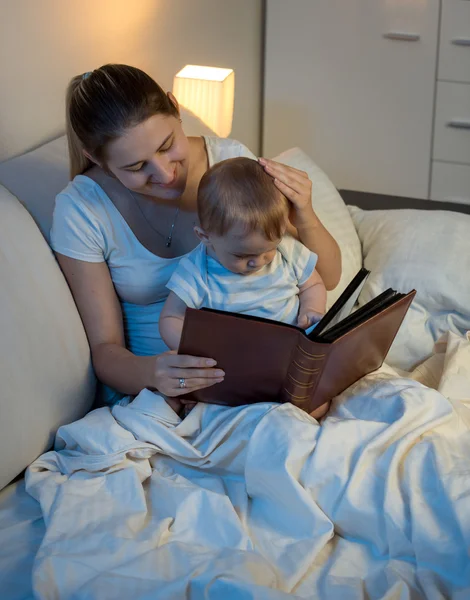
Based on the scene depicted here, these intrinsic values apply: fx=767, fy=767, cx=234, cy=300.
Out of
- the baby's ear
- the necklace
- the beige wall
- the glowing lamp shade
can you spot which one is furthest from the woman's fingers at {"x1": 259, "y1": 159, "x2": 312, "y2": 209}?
the glowing lamp shade

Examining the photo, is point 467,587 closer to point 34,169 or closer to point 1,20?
point 34,169

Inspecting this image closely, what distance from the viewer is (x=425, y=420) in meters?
1.29

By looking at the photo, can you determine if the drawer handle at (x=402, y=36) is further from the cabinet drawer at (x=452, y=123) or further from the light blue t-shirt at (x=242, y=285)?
the light blue t-shirt at (x=242, y=285)

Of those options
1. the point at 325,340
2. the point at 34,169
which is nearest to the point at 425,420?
the point at 325,340

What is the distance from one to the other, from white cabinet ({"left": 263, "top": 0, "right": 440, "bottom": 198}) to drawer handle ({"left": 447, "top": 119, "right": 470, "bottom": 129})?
0.07 m

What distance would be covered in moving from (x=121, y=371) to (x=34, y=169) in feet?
1.63

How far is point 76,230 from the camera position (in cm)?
147

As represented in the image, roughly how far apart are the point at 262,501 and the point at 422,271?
0.77 m

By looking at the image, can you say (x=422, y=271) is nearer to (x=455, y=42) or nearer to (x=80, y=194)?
A: (x=80, y=194)

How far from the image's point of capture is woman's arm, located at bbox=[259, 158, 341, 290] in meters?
1.40

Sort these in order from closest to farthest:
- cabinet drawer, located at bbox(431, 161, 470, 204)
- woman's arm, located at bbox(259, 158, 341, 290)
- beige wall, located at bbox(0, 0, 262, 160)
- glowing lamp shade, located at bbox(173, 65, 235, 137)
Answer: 1. woman's arm, located at bbox(259, 158, 341, 290)
2. beige wall, located at bbox(0, 0, 262, 160)
3. glowing lamp shade, located at bbox(173, 65, 235, 137)
4. cabinet drawer, located at bbox(431, 161, 470, 204)

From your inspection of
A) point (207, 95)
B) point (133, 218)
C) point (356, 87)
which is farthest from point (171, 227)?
point (356, 87)

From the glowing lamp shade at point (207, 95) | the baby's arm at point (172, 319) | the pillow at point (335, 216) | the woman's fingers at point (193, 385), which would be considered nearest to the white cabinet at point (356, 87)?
the glowing lamp shade at point (207, 95)

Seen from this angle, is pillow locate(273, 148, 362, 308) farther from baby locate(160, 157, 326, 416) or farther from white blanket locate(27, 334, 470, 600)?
white blanket locate(27, 334, 470, 600)
